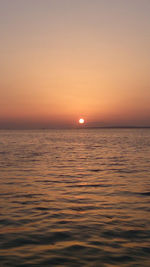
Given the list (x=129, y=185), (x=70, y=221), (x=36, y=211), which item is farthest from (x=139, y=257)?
(x=129, y=185)

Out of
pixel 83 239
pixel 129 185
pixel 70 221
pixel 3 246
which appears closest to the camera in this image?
pixel 3 246

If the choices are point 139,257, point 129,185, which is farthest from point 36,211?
point 129,185

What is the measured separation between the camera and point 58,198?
526 inches

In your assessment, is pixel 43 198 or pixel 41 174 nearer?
pixel 43 198

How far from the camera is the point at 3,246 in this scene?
780 centimetres

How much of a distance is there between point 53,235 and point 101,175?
11.7m

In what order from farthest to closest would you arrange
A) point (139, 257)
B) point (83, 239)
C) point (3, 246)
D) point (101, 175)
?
point (101, 175), point (83, 239), point (3, 246), point (139, 257)

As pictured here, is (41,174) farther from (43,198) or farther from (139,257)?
(139,257)

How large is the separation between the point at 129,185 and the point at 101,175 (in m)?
3.97

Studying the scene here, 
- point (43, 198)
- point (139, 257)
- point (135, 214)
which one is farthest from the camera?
point (43, 198)

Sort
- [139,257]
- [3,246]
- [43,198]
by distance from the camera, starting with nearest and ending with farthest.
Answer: [139,257] → [3,246] → [43,198]

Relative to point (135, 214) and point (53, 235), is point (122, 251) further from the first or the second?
point (135, 214)

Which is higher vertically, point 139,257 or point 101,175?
point 101,175

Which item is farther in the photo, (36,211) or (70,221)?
(36,211)
